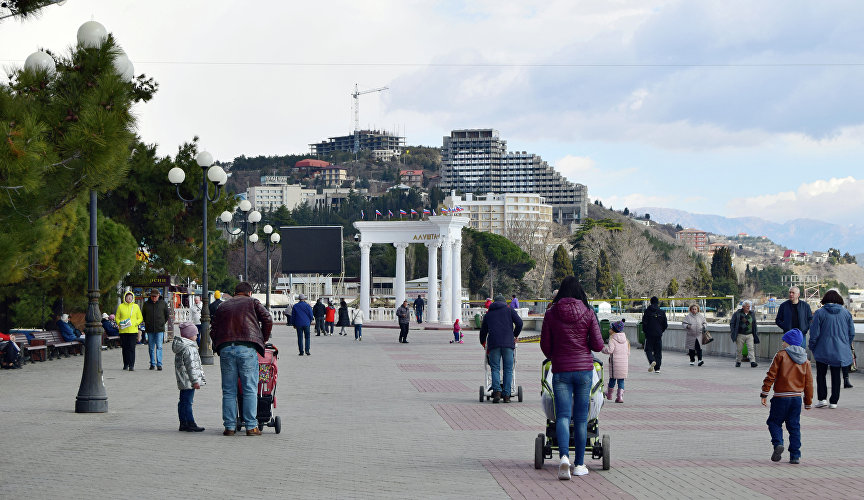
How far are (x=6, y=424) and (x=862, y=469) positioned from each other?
9641 millimetres

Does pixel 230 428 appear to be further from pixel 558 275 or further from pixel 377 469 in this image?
pixel 558 275

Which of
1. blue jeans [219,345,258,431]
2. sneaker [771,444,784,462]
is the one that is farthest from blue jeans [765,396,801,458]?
blue jeans [219,345,258,431]

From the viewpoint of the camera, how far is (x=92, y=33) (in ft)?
41.5

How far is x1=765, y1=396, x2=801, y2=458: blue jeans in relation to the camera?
9961 millimetres

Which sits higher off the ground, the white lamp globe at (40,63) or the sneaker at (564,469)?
the white lamp globe at (40,63)

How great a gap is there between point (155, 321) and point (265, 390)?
10.8 meters

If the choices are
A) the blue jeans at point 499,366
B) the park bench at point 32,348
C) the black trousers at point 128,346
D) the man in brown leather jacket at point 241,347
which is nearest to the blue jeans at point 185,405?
the man in brown leather jacket at point 241,347

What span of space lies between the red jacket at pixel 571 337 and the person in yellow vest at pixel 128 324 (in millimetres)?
14053

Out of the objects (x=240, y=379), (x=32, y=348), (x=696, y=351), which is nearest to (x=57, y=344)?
(x=32, y=348)

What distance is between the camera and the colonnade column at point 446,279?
50625 mm

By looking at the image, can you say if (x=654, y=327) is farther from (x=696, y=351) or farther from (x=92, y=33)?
(x=92, y=33)

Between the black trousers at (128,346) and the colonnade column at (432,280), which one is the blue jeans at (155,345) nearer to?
the black trousers at (128,346)

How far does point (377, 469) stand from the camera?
9.54 m

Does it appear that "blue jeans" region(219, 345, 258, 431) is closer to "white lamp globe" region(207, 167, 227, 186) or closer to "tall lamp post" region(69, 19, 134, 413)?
"tall lamp post" region(69, 19, 134, 413)
